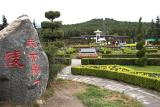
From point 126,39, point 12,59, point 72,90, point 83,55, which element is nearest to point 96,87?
point 72,90

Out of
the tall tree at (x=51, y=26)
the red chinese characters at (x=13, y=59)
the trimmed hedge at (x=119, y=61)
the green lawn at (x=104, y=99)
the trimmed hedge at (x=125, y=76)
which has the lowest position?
the green lawn at (x=104, y=99)

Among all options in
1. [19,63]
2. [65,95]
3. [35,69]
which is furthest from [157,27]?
[19,63]

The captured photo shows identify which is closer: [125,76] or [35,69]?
[35,69]

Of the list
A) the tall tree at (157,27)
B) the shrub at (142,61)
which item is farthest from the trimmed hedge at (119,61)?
the tall tree at (157,27)

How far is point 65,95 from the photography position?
1228cm

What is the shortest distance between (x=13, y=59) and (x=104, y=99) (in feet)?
15.8

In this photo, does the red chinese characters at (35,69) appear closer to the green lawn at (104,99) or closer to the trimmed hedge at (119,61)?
the green lawn at (104,99)

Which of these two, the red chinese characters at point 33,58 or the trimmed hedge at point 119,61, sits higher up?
the red chinese characters at point 33,58

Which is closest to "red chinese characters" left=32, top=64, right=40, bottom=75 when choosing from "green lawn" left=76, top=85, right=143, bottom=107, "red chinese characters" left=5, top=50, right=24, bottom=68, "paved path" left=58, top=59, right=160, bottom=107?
"red chinese characters" left=5, top=50, right=24, bottom=68

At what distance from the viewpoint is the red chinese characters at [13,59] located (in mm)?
8009

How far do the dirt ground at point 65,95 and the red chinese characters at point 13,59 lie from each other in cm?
281

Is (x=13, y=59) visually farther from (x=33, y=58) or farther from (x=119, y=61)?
(x=119, y=61)

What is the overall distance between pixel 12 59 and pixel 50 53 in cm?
534

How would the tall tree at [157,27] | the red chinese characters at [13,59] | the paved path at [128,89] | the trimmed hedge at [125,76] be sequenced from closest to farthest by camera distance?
the red chinese characters at [13,59] < the paved path at [128,89] < the trimmed hedge at [125,76] < the tall tree at [157,27]
